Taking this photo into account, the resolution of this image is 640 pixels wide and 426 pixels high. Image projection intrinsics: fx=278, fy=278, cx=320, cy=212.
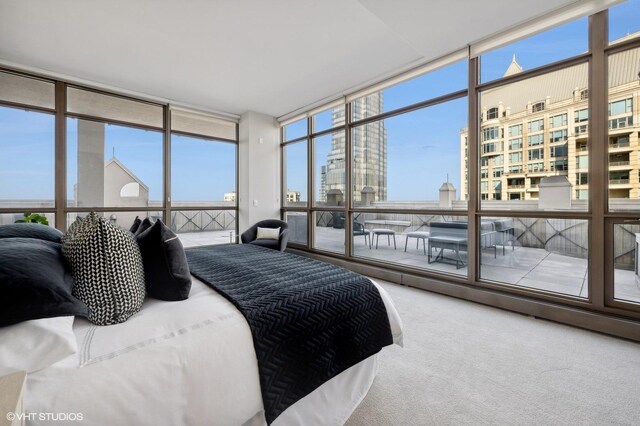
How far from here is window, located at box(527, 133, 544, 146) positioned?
3000 mm

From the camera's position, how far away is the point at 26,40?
3.14 meters

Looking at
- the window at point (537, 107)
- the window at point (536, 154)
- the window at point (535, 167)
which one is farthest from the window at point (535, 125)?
the window at point (535, 167)

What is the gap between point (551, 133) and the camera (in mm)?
2912

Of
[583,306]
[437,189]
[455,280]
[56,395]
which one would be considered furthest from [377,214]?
[56,395]

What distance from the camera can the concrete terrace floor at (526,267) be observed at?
247 cm

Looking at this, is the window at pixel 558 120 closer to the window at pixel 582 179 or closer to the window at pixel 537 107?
the window at pixel 537 107

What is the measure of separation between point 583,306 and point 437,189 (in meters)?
1.90

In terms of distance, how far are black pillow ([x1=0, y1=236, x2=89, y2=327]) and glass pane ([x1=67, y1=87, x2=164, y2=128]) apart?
14.3 ft

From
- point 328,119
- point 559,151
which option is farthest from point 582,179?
point 328,119

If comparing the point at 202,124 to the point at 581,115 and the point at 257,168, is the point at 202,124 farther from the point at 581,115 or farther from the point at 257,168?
the point at 581,115

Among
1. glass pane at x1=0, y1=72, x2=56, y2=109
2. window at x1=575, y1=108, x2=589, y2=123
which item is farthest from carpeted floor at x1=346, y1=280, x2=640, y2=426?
glass pane at x1=0, y1=72, x2=56, y2=109

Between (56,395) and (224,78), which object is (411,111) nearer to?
(224,78)

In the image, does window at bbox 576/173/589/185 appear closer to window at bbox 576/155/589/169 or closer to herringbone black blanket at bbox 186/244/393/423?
window at bbox 576/155/589/169

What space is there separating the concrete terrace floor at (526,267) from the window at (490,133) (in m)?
1.30
